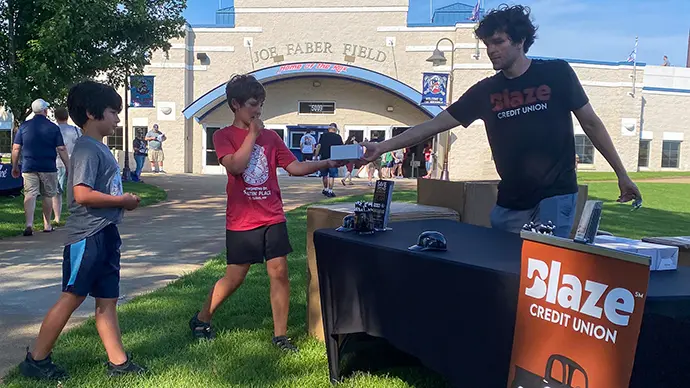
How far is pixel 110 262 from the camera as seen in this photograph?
3.11m

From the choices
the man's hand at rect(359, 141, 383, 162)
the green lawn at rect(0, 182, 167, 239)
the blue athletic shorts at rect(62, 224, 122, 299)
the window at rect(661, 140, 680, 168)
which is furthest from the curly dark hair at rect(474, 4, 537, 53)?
the window at rect(661, 140, 680, 168)

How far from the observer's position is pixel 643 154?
105 ft

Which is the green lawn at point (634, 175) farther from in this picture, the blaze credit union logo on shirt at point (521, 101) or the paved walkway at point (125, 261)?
the blaze credit union logo on shirt at point (521, 101)

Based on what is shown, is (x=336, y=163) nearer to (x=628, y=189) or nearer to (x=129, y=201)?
(x=129, y=201)

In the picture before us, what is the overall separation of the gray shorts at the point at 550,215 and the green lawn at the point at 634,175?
Answer: 21.6m

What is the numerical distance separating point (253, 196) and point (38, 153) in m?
5.36

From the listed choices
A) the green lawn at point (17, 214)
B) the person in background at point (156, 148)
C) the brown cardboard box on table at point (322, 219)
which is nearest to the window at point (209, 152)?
the person in background at point (156, 148)

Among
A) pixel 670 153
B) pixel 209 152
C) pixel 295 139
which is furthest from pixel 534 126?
pixel 670 153

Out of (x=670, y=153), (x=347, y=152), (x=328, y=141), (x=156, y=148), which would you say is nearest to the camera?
(x=347, y=152)

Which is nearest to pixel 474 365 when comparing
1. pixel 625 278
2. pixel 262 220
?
pixel 625 278

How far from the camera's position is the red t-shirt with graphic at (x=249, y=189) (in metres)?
3.49

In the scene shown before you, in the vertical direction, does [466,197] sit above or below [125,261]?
above

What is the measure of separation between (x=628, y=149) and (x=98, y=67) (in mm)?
26175

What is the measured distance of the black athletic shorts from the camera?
352 cm
